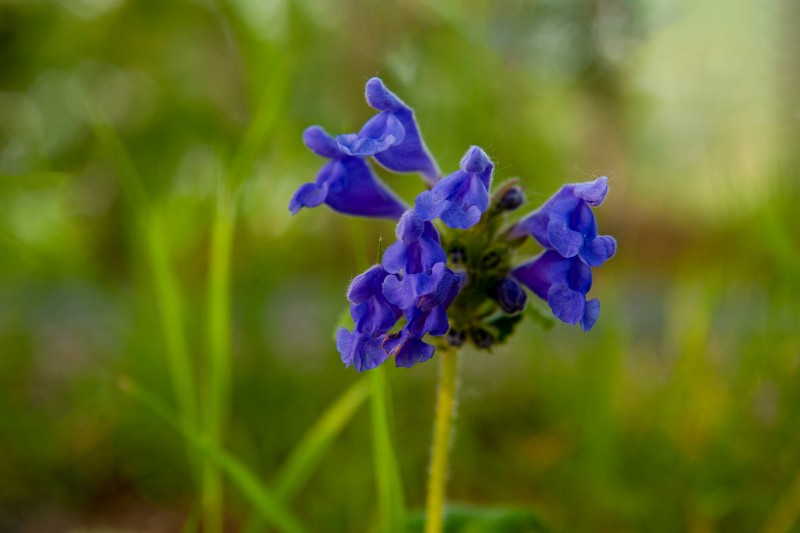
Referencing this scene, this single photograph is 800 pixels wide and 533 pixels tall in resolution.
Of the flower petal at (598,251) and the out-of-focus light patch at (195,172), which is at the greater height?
the out-of-focus light patch at (195,172)

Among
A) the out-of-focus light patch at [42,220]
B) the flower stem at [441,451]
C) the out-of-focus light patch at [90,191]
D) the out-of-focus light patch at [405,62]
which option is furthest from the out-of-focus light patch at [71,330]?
the flower stem at [441,451]

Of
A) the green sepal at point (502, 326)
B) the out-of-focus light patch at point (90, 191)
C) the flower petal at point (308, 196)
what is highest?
the out-of-focus light patch at point (90, 191)

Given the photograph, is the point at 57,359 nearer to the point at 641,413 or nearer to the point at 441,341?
the point at 641,413

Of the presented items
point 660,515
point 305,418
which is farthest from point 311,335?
point 660,515

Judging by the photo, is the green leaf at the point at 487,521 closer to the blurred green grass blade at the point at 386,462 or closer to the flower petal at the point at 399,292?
the blurred green grass blade at the point at 386,462

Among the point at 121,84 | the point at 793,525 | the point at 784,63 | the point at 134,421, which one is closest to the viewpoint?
the point at 793,525

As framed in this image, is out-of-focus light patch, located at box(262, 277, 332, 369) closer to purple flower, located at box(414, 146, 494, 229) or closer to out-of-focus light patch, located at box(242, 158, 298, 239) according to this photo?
out-of-focus light patch, located at box(242, 158, 298, 239)
